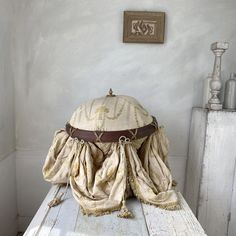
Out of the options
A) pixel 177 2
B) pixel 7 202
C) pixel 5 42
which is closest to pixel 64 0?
pixel 5 42

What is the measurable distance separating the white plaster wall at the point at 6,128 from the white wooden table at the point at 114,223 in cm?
65

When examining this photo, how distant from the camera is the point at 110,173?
96 centimetres

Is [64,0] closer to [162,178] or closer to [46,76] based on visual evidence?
[46,76]

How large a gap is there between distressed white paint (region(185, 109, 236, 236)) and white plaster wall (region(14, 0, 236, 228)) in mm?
207

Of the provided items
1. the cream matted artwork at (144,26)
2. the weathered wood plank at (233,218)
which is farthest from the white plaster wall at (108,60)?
the weathered wood plank at (233,218)

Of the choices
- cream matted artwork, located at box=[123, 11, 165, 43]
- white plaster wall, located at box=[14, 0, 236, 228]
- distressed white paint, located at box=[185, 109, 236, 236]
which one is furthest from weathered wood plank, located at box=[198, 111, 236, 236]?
cream matted artwork, located at box=[123, 11, 165, 43]

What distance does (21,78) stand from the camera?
5.08ft

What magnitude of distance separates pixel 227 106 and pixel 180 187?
2.08 ft

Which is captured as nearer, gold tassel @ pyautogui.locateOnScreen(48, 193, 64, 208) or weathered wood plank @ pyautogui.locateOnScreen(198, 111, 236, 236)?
gold tassel @ pyautogui.locateOnScreen(48, 193, 64, 208)

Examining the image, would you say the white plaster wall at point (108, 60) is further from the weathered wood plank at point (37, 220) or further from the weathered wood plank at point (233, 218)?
the weathered wood plank at point (37, 220)

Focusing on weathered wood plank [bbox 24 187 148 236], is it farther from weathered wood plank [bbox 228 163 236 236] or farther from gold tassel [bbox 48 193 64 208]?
weathered wood plank [bbox 228 163 236 236]

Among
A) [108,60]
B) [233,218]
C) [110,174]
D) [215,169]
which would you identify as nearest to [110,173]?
[110,174]

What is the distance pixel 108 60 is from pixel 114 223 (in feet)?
3.28

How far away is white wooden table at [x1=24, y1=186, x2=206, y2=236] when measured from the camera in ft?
2.63
